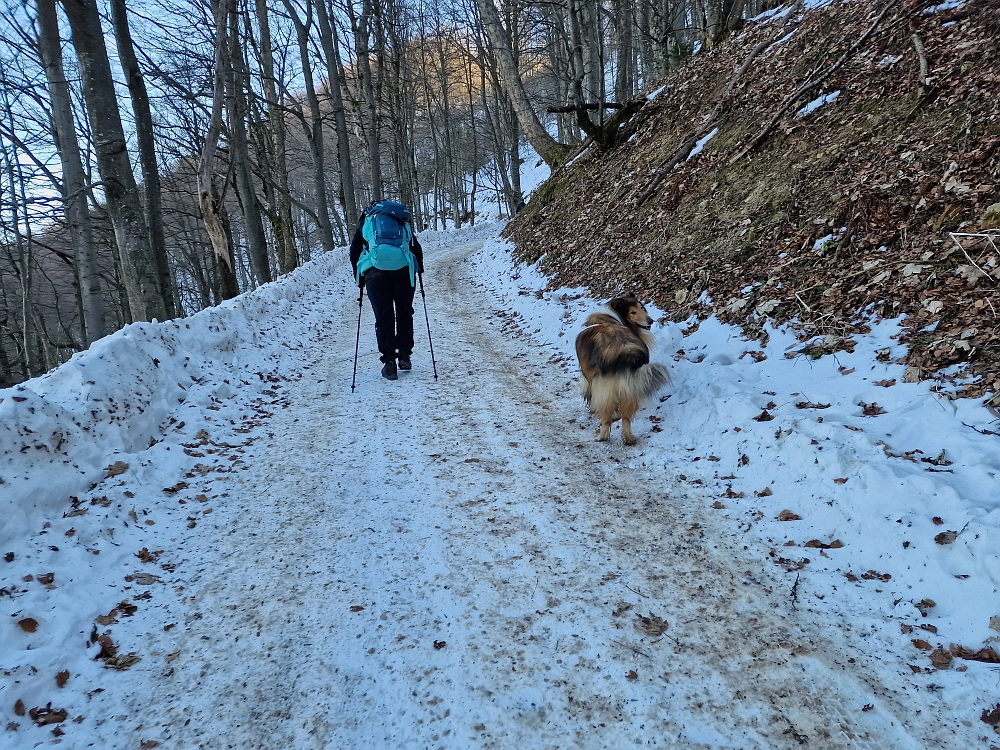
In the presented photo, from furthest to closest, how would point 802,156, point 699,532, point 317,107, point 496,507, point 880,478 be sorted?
1. point 317,107
2. point 802,156
3. point 496,507
4. point 699,532
5. point 880,478

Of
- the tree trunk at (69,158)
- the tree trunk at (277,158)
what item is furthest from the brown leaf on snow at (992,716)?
the tree trunk at (277,158)

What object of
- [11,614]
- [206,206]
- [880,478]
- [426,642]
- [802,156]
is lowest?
[426,642]

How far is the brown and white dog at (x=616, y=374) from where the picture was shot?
4.50m

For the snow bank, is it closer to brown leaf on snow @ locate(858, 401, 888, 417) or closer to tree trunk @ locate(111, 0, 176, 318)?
brown leaf on snow @ locate(858, 401, 888, 417)

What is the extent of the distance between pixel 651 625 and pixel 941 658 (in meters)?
1.25

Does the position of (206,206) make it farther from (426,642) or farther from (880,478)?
(880,478)

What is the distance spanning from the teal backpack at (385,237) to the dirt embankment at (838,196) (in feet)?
11.7

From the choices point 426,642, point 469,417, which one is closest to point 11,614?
point 426,642

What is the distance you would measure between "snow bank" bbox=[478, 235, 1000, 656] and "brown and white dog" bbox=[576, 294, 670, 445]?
1.31 ft

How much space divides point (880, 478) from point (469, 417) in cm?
360

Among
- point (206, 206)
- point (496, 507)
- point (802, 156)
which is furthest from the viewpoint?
point (206, 206)

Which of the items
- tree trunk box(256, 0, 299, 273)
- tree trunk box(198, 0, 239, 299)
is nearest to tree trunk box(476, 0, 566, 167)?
tree trunk box(198, 0, 239, 299)

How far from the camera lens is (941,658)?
2287 millimetres

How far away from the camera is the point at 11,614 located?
2578 millimetres
